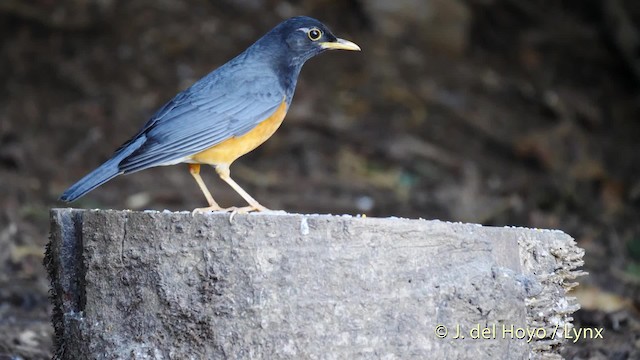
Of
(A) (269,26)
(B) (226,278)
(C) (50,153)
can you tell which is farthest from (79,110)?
(B) (226,278)

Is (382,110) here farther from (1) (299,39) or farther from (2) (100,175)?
(2) (100,175)

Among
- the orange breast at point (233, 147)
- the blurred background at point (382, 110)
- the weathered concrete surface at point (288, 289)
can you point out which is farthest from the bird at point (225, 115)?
the blurred background at point (382, 110)

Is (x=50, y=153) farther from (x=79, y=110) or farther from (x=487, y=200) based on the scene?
(x=487, y=200)

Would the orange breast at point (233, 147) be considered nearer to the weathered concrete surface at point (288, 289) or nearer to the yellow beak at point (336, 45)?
the yellow beak at point (336, 45)

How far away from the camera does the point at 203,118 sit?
4359 millimetres

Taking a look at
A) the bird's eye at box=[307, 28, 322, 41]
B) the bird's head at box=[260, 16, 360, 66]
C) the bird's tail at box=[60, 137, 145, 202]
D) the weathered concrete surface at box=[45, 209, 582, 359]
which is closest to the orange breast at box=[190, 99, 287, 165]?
the bird's tail at box=[60, 137, 145, 202]

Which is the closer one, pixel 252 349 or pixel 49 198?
pixel 252 349

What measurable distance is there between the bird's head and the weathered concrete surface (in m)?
1.75

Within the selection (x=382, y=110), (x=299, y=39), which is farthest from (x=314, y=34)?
(x=382, y=110)

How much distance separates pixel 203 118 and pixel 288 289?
1.28 metres

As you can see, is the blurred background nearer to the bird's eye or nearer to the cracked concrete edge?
the bird's eye

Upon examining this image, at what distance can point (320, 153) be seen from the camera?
9.64 meters

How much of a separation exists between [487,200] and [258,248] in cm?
577

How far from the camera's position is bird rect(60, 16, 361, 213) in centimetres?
413
